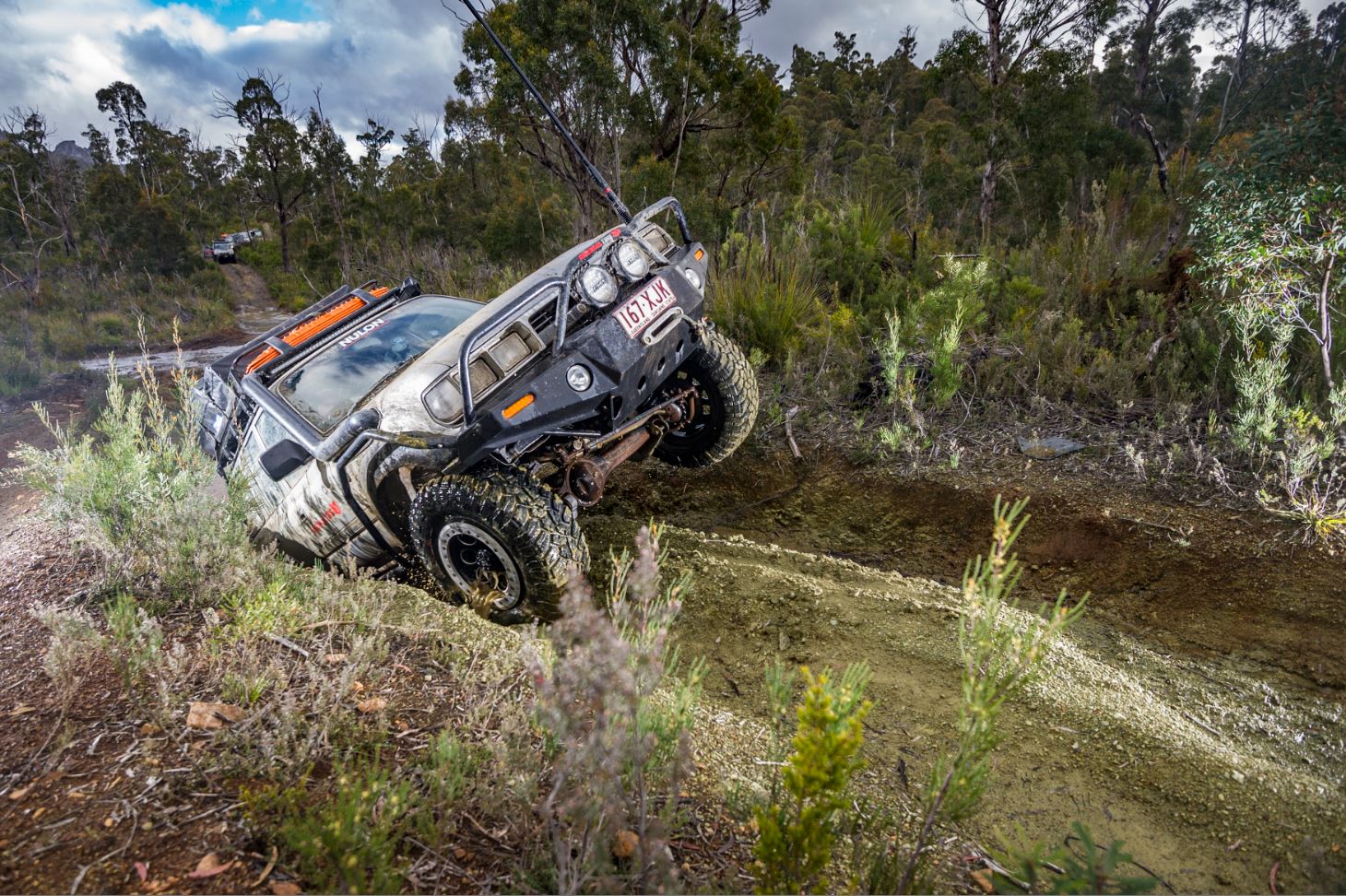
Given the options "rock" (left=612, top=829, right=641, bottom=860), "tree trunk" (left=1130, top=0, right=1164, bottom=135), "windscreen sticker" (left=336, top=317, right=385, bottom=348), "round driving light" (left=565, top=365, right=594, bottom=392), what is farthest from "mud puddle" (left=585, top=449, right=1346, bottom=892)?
"tree trunk" (left=1130, top=0, right=1164, bottom=135)

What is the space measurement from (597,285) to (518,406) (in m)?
0.74

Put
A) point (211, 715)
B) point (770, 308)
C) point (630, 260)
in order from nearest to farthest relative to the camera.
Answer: point (211, 715) < point (630, 260) < point (770, 308)

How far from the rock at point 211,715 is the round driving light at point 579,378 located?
1.61 m

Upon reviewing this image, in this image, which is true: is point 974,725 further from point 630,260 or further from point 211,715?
point 630,260

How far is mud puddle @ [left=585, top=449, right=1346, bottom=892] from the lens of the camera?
2012 millimetres

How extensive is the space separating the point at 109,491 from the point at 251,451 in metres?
0.96

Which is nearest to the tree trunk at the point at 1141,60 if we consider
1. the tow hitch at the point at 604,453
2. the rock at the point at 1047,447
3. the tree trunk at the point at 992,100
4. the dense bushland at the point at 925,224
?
the dense bushland at the point at 925,224

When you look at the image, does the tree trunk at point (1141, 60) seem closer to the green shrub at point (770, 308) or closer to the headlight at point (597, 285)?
the green shrub at point (770, 308)

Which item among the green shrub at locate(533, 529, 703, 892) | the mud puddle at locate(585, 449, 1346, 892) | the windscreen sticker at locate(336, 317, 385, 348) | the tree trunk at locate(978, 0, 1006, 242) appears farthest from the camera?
the tree trunk at locate(978, 0, 1006, 242)

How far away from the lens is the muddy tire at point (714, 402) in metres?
4.07

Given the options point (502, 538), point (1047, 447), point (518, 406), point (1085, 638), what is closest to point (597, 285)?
point (518, 406)

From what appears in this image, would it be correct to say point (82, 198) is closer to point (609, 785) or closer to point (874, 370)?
point (874, 370)

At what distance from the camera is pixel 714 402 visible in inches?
165

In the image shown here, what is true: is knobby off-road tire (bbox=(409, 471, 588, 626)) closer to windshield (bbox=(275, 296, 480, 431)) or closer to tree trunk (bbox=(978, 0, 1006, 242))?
windshield (bbox=(275, 296, 480, 431))
